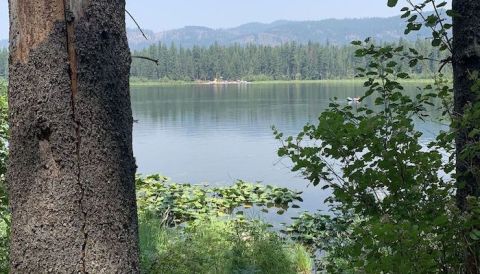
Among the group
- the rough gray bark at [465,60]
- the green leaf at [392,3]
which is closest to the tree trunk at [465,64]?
the rough gray bark at [465,60]

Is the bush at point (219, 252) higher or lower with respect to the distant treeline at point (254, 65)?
lower

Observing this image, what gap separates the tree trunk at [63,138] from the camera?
69.5 inches

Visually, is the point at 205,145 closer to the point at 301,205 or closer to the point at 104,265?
the point at 301,205

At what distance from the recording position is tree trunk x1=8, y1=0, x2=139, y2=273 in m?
1.76

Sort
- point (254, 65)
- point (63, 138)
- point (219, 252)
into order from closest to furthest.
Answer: point (63, 138)
point (219, 252)
point (254, 65)

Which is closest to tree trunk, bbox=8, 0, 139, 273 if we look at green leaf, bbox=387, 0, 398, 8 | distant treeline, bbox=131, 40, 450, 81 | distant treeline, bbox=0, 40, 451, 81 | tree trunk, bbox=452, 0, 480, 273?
green leaf, bbox=387, 0, 398, 8

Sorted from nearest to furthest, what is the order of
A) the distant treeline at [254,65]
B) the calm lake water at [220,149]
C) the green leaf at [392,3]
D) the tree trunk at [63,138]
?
the tree trunk at [63,138] < the green leaf at [392,3] < the calm lake water at [220,149] < the distant treeline at [254,65]

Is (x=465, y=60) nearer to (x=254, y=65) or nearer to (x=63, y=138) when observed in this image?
(x=63, y=138)

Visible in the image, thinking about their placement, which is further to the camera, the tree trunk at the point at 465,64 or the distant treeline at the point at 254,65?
the distant treeline at the point at 254,65

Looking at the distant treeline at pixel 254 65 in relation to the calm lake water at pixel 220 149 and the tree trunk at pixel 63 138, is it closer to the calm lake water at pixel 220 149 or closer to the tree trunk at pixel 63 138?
the calm lake water at pixel 220 149

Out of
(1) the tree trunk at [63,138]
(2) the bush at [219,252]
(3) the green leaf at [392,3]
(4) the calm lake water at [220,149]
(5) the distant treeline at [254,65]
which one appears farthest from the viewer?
(5) the distant treeline at [254,65]

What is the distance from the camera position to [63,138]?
1.77m

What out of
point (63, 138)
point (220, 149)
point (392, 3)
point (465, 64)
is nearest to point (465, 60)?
point (465, 64)

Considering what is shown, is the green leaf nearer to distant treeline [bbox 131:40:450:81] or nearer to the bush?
the bush
